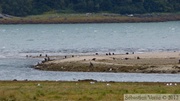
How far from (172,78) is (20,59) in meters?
29.8

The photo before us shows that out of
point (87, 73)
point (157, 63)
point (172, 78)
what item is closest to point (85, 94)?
point (172, 78)

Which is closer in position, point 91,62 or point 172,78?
point 172,78

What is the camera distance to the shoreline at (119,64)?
69062 mm

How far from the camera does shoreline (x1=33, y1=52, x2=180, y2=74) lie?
69.1 meters

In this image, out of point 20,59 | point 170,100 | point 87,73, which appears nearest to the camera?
point 170,100

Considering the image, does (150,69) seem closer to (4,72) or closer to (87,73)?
(87,73)

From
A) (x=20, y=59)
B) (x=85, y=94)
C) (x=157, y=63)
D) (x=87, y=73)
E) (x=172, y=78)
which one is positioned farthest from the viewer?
(x=20, y=59)

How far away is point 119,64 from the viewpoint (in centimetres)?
7275

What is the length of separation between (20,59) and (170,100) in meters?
53.4

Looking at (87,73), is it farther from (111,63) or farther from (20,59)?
(20,59)

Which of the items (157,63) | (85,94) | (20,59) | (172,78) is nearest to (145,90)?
(85,94)

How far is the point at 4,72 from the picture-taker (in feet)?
234

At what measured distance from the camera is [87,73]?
6850cm

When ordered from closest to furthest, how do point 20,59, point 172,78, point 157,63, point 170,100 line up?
point 170,100 < point 172,78 < point 157,63 < point 20,59
